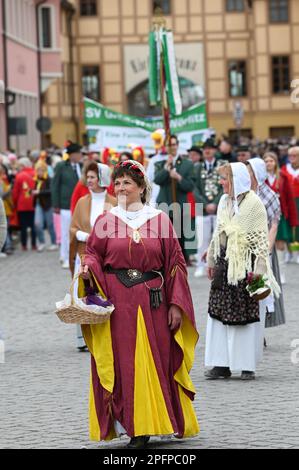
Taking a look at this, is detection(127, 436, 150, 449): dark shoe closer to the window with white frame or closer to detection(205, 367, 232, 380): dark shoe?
detection(205, 367, 232, 380): dark shoe

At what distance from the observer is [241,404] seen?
9.84 meters

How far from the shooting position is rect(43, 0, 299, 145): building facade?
67.1 meters

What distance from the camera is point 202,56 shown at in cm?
6756

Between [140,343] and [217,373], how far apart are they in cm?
301

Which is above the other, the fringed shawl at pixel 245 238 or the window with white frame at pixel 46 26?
the window with white frame at pixel 46 26

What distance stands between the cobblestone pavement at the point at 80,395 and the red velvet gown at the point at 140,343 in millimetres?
212

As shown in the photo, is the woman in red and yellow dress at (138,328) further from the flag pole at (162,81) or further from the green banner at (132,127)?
the green banner at (132,127)

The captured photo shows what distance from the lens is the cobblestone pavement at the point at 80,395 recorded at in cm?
855

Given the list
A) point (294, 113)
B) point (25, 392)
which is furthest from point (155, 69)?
point (294, 113)

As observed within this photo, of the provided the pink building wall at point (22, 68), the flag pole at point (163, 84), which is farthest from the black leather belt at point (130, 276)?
the pink building wall at point (22, 68)

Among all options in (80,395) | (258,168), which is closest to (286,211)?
(258,168)

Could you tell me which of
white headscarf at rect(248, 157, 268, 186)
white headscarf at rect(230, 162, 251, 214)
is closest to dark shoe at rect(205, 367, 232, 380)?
white headscarf at rect(230, 162, 251, 214)

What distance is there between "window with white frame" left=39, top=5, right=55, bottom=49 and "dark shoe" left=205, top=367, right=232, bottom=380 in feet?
160
